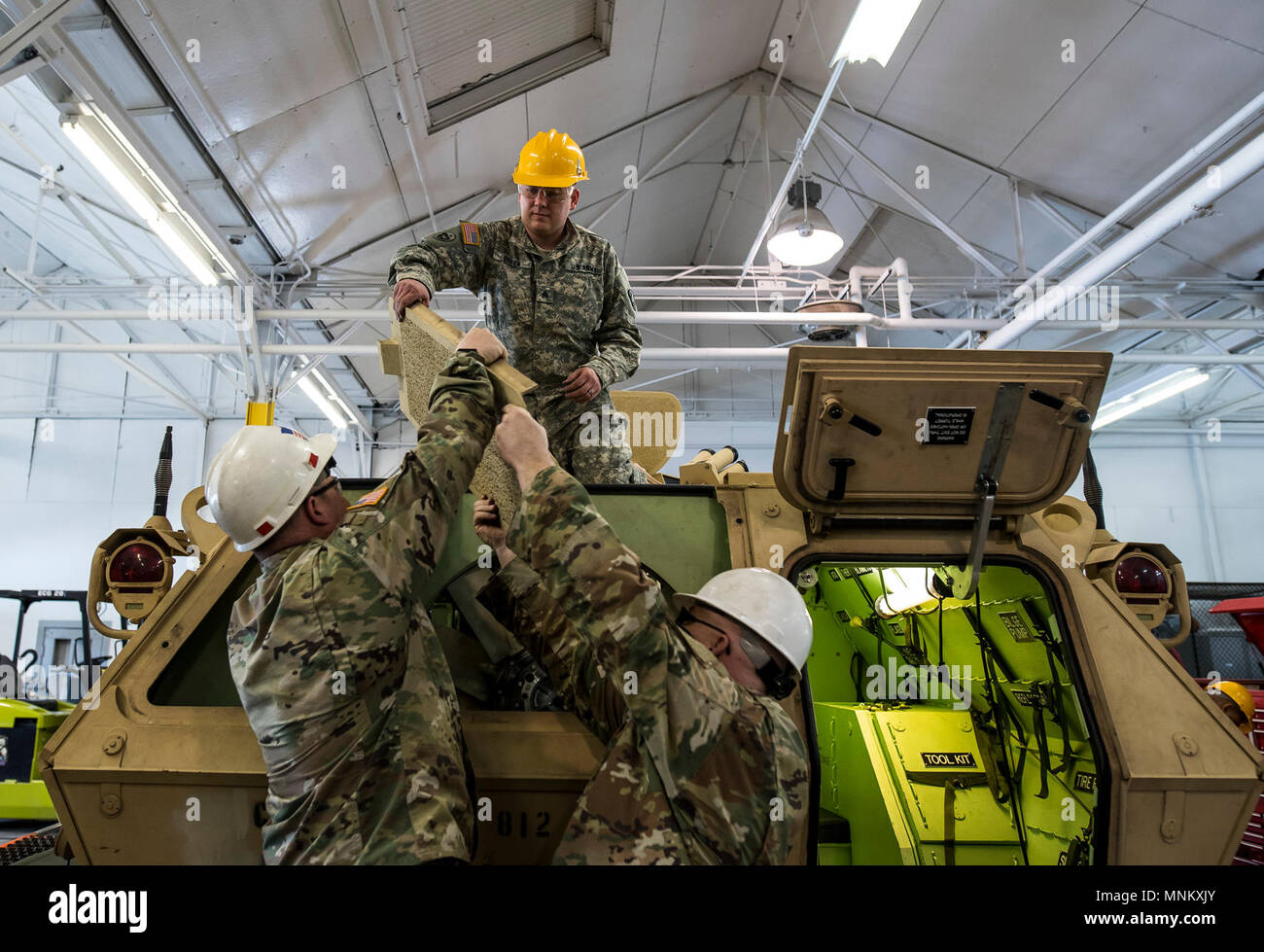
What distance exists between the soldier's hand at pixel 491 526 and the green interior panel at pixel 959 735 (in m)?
1.00

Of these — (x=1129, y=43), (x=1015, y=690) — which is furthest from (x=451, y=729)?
(x=1129, y=43)

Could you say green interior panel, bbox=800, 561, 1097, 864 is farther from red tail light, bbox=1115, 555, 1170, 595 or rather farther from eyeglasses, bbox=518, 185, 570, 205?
eyeglasses, bbox=518, 185, 570, 205

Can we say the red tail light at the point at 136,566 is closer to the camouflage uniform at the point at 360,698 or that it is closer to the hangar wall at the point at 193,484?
the camouflage uniform at the point at 360,698

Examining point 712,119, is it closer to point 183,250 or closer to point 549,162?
point 183,250

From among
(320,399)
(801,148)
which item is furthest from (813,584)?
(320,399)

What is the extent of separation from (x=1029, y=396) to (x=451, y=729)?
6.04 feet

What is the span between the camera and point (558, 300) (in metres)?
3.60

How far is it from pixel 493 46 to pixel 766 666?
676 cm

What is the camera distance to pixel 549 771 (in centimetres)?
219

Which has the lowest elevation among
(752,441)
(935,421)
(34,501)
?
(935,421)

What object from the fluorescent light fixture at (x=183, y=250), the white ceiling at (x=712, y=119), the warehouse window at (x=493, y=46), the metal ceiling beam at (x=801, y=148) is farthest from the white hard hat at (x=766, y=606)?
the fluorescent light fixture at (x=183, y=250)

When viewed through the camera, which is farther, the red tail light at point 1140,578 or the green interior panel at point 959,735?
the green interior panel at point 959,735

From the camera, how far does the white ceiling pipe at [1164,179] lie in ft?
21.0
